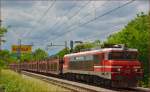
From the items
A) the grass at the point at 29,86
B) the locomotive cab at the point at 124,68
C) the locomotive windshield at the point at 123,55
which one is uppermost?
the locomotive windshield at the point at 123,55

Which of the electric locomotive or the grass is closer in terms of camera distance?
the grass

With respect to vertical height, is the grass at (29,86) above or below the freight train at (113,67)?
below

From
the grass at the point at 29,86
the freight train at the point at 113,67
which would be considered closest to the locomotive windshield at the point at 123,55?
the freight train at the point at 113,67

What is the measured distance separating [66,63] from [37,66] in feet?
105

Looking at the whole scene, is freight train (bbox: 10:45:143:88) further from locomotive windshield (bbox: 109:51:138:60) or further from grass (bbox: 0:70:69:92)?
grass (bbox: 0:70:69:92)

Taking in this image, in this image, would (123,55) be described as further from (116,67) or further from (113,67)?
(113,67)

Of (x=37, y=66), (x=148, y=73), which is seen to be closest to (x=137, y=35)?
(x=148, y=73)

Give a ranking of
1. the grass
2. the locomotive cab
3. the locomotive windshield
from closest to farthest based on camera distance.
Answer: the grass → the locomotive cab → the locomotive windshield

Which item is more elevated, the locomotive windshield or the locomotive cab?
the locomotive windshield

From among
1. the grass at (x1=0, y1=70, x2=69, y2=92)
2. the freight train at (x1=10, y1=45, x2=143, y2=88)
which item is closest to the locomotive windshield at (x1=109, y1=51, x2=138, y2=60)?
the freight train at (x1=10, y1=45, x2=143, y2=88)

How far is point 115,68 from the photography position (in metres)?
32.3

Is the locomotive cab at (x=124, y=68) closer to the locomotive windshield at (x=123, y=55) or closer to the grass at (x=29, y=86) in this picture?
the locomotive windshield at (x=123, y=55)

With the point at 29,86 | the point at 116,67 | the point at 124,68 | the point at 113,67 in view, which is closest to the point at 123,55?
the point at 124,68

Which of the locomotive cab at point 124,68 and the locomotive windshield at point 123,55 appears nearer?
the locomotive cab at point 124,68
